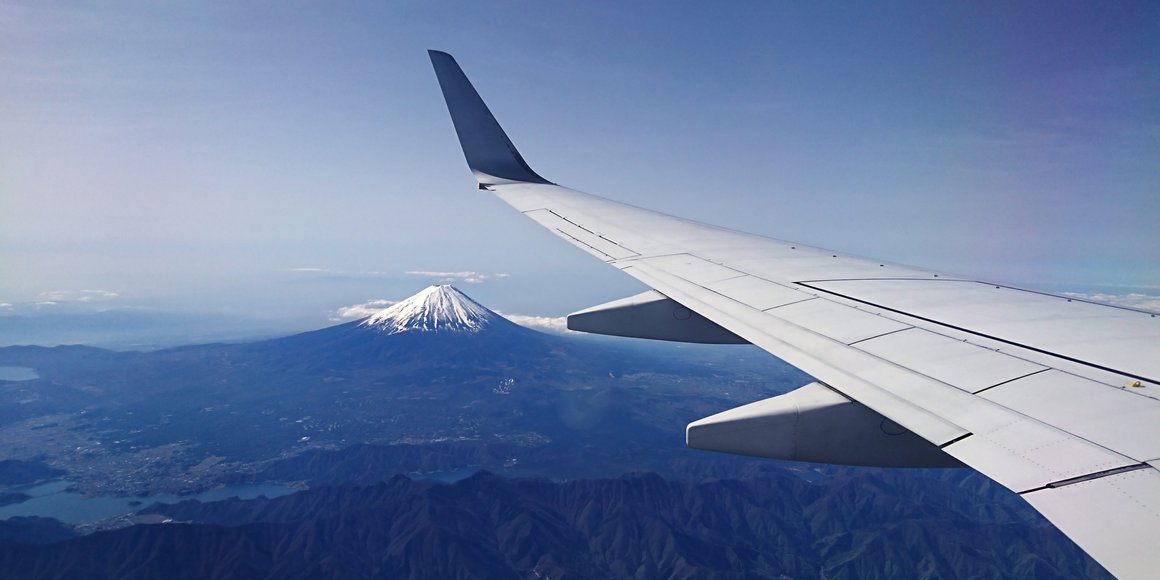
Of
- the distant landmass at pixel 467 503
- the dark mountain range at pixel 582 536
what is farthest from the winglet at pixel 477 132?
the dark mountain range at pixel 582 536

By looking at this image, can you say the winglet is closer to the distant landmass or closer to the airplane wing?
the airplane wing

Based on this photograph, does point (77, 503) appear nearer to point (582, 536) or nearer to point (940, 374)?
point (582, 536)

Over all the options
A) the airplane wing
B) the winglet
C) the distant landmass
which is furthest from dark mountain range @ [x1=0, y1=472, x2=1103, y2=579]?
the airplane wing

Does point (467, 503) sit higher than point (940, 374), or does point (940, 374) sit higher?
point (940, 374)

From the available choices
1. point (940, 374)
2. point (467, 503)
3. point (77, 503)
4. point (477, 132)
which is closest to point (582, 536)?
point (467, 503)

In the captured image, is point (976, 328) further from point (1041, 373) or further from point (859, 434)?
point (859, 434)
